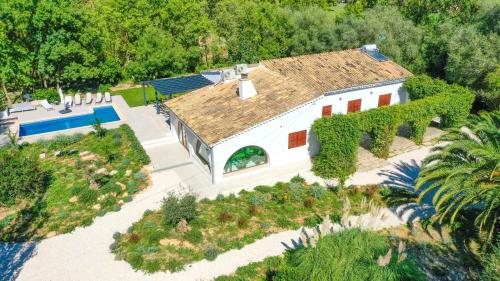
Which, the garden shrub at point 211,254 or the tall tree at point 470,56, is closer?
the garden shrub at point 211,254

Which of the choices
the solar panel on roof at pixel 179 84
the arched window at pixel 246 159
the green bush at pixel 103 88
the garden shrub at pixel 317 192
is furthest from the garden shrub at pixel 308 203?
the green bush at pixel 103 88

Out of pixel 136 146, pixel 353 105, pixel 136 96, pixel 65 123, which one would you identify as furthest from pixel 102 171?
pixel 353 105

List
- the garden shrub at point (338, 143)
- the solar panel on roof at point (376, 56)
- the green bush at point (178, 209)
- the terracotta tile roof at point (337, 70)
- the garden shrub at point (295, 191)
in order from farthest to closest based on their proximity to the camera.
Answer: the solar panel on roof at point (376, 56), the terracotta tile roof at point (337, 70), the garden shrub at point (338, 143), the garden shrub at point (295, 191), the green bush at point (178, 209)

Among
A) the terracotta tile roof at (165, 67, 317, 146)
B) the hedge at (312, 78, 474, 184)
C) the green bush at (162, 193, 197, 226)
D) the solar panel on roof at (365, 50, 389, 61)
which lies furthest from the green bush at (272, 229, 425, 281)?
the solar panel on roof at (365, 50, 389, 61)

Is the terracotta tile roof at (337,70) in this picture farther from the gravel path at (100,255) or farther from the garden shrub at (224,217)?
the garden shrub at (224,217)

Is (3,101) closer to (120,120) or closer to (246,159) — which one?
(120,120)

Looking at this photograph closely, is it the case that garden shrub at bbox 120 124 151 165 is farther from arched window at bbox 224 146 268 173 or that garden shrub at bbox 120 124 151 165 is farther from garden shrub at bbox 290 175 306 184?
garden shrub at bbox 290 175 306 184

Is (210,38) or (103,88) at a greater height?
(210,38)
